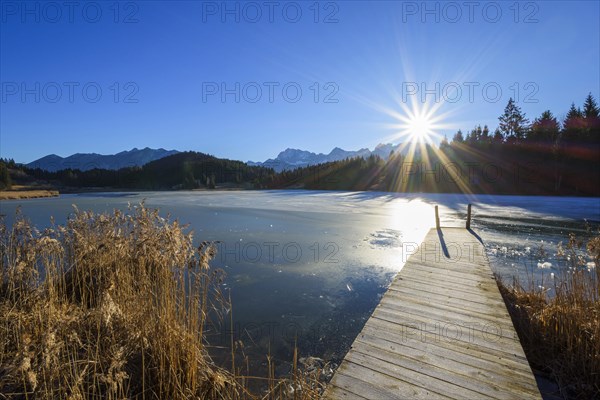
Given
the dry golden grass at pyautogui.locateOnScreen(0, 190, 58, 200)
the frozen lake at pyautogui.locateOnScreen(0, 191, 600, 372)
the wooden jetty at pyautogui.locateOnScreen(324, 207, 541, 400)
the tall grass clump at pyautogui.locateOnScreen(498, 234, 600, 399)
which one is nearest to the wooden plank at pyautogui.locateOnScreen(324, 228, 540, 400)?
the wooden jetty at pyautogui.locateOnScreen(324, 207, 541, 400)

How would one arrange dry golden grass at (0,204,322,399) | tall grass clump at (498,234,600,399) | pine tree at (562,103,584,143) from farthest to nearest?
pine tree at (562,103,584,143), tall grass clump at (498,234,600,399), dry golden grass at (0,204,322,399)

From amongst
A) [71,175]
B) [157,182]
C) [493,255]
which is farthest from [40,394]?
Result: [71,175]

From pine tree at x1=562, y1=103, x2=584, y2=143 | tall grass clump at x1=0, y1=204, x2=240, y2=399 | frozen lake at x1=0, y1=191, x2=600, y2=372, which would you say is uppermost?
pine tree at x1=562, y1=103, x2=584, y2=143

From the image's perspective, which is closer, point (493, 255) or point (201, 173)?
point (493, 255)

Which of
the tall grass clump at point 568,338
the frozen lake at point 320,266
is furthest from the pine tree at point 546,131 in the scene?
the tall grass clump at point 568,338

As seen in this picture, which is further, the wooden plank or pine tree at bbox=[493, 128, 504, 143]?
pine tree at bbox=[493, 128, 504, 143]

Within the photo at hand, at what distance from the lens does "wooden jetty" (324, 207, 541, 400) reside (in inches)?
93.9

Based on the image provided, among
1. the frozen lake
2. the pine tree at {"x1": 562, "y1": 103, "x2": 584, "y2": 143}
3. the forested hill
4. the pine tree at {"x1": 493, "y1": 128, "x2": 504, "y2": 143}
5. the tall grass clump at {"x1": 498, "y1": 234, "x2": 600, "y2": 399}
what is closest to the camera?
the tall grass clump at {"x1": 498, "y1": 234, "x2": 600, "y2": 399}

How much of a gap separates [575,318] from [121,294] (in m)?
5.83

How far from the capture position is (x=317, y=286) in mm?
5965

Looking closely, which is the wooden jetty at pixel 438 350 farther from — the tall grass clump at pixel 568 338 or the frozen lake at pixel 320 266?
the frozen lake at pixel 320 266

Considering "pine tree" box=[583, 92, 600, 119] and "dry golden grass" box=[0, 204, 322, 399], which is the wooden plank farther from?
"pine tree" box=[583, 92, 600, 119]

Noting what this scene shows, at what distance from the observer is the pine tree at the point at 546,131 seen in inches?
1639

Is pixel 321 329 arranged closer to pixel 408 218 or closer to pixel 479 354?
pixel 479 354
